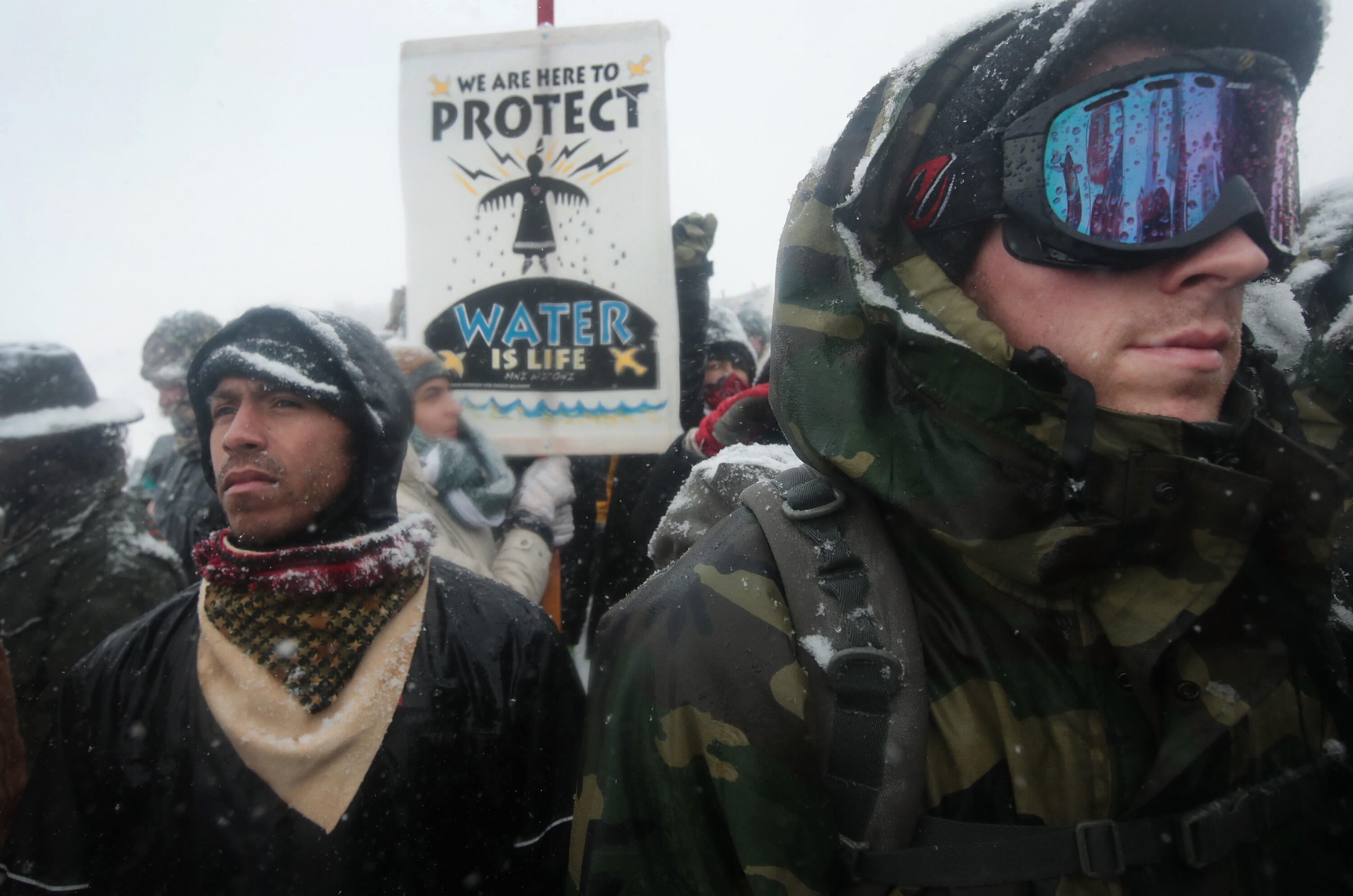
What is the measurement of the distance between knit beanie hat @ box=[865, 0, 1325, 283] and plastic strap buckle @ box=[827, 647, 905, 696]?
677mm

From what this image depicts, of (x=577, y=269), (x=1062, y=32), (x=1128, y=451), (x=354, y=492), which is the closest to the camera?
(x=1128, y=451)

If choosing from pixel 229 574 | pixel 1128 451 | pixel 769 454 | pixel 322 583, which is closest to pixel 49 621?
pixel 229 574

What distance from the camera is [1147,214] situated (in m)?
1.08

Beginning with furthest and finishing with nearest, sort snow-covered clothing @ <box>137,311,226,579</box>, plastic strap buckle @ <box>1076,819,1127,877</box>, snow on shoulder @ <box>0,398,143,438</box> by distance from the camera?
snow-covered clothing @ <box>137,311,226,579</box> < snow on shoulder @ <box>0,398,143,438</box> < plastic strap buckle @ <box>1076,819,1127,877</box>

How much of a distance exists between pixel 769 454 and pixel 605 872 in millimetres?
933

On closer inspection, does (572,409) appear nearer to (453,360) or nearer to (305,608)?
(453,360)

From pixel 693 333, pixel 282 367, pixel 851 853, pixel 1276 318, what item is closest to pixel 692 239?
pixel 693 333

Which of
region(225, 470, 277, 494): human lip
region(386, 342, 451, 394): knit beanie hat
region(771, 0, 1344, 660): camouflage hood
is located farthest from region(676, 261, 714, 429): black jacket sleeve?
region(771, 0, 1344, 660): camouflage hood

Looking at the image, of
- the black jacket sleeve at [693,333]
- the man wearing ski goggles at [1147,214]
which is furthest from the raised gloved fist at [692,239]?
the man wearing ski goggles at [1147,214]

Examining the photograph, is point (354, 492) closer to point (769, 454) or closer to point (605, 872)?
point (769, 454)

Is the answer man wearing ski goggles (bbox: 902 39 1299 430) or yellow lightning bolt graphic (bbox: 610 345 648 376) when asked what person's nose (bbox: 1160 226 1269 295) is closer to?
man wearing ski goggles (bbox: 902 39 1299 430)

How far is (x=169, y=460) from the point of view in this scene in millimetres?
5758

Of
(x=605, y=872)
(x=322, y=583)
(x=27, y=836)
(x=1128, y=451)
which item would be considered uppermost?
(x=1128, y=451)

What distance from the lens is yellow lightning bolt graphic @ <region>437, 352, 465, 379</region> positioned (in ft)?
11.7
